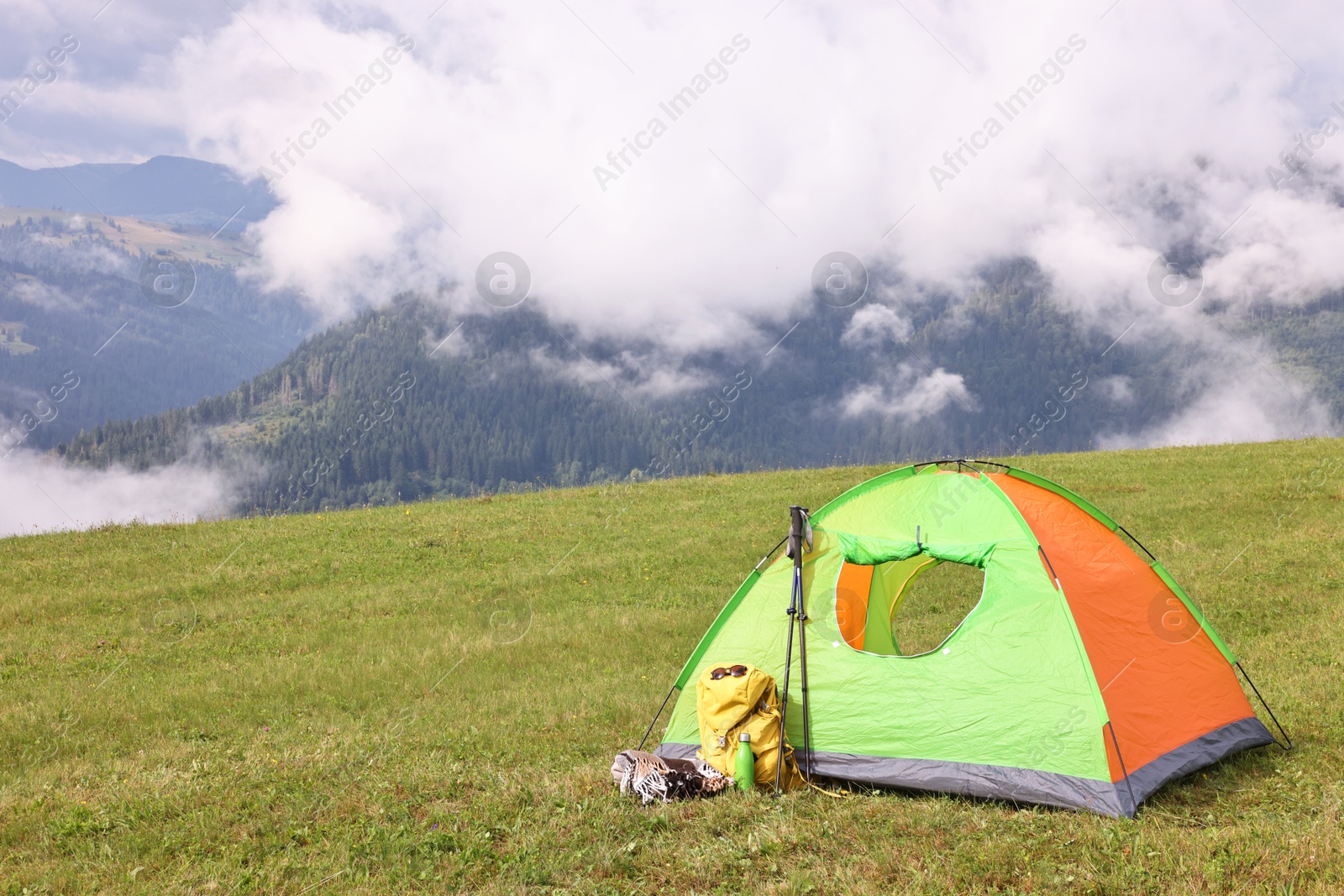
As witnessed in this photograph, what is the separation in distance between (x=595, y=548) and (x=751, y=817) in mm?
15567

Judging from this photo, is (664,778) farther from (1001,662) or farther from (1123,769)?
(1123,769)

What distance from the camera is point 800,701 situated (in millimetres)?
9352

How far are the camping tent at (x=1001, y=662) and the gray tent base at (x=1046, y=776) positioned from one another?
2 cm

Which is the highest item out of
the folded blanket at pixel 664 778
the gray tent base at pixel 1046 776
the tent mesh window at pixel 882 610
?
the tent mesh window at pixel 882 610

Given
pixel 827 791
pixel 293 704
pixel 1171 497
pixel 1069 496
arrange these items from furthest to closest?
pixel 1171 497, pixel 293 704, pixel 1069 496, pixel 827 791

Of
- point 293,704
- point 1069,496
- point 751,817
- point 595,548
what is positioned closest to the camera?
point 751,817

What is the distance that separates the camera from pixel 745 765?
865 cm

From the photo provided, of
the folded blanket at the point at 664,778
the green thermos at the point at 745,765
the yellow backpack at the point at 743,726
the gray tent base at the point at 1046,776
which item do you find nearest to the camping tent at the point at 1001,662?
the gray tent base at the point at 1046,776

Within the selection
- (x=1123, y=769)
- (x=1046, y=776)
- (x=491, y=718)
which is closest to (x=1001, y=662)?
(x=1046, y=776)

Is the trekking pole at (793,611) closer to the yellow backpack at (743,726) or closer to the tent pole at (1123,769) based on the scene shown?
the yellow backpack at (743,726)

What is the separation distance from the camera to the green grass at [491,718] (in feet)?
22.8

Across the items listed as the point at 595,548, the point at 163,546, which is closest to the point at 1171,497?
the point at 595,548

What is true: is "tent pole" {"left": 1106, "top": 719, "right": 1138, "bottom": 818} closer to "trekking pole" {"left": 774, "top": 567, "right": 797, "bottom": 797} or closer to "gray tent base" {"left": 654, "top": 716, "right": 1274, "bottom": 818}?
"gray tent base" {"left": 654, "top": 716, "right": 1274, "bottom": 818}

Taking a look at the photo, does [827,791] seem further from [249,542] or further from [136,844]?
[249,542]
